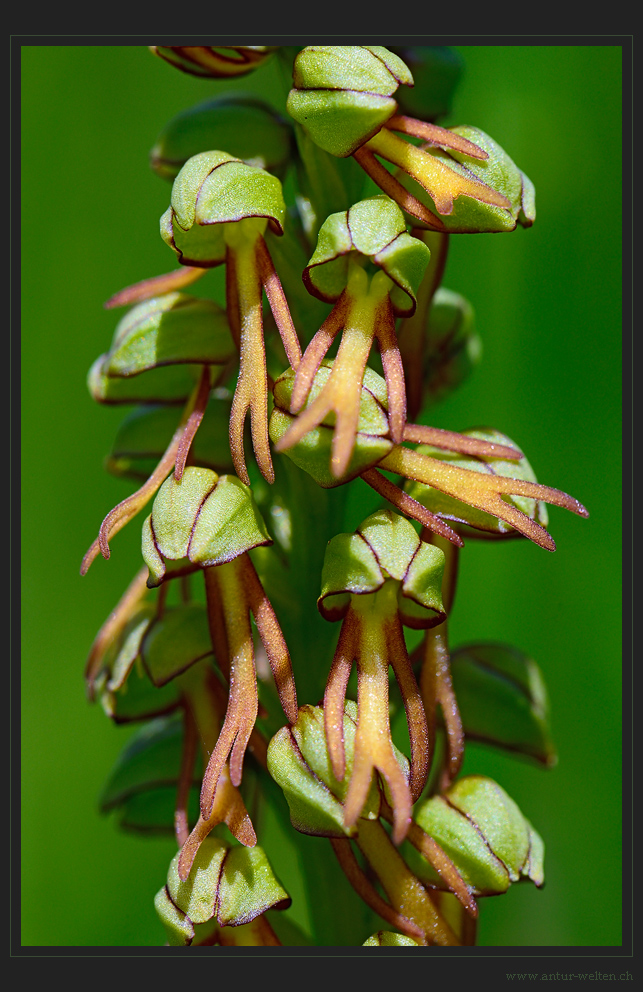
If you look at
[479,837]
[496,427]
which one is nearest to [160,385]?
[479,837]

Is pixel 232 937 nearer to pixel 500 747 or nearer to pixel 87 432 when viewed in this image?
pixel 500 747

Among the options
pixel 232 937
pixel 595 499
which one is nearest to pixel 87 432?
pixel 595 499

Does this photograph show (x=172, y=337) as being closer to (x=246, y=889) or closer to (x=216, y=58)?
(x=216, y=58)

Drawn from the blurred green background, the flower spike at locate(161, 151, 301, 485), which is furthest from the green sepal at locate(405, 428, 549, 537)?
the blurred green background

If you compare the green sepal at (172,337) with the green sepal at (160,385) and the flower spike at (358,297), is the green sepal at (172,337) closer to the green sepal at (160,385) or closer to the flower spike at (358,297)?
the green sepal at (160,385)

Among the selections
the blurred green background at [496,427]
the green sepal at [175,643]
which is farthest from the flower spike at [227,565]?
the blurred green background at [496,427]

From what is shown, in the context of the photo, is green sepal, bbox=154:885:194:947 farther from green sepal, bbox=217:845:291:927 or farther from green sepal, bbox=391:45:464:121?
green sepal, bbox=391:45:464:121
